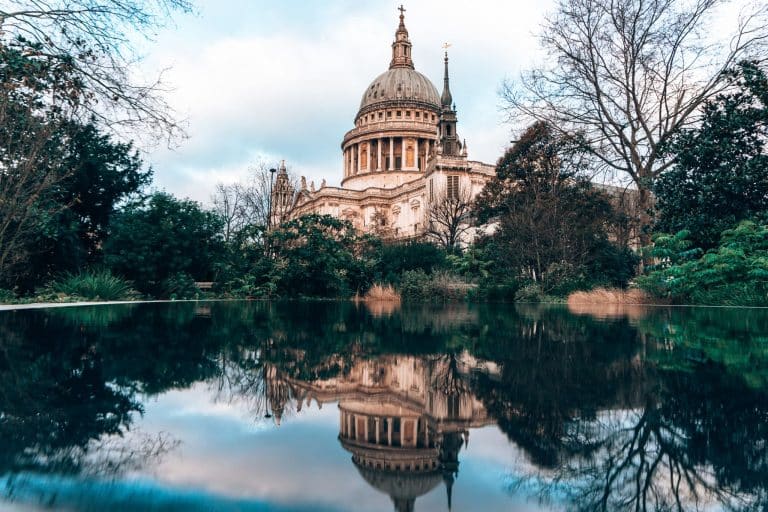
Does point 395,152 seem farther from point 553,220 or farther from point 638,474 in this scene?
point 638,474

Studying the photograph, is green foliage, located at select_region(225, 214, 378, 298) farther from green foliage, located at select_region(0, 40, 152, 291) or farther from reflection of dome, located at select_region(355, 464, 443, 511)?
reflection of dome, located at select_region(355, 464, 443, 511)

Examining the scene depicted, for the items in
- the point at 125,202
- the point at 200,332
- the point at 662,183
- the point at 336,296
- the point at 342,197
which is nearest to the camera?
the point at 200,332

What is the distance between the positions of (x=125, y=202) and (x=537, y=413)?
51.0ft

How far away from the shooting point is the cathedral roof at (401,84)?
5678 cm

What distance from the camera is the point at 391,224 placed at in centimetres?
4788

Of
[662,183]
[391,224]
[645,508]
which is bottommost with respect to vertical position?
[645,508]

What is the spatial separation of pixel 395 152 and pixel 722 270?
4747cm

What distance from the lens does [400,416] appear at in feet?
A: 4.66

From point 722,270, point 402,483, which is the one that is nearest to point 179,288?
point 722,270

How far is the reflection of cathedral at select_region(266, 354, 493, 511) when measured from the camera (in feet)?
3.21

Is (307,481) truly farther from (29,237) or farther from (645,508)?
(29,237)

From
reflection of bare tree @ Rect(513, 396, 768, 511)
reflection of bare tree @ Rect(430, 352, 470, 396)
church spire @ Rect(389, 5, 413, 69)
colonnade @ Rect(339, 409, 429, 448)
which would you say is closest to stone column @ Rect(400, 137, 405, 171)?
church spire @ Rect(389, 5, 413, 69)

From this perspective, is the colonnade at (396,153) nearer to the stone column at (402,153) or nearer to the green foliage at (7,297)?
the stone column at (402,153)

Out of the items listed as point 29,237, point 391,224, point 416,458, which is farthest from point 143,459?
point 391,224
